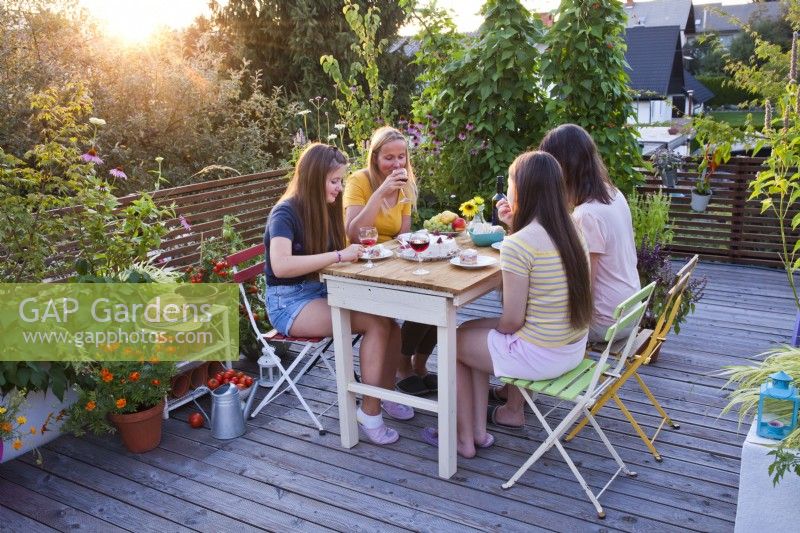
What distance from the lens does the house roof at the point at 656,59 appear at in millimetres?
26984

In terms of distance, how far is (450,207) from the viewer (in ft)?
20.0

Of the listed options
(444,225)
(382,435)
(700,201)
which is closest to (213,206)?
(444,225)

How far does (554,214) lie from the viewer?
2.65 m

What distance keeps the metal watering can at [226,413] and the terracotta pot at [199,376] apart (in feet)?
1.47

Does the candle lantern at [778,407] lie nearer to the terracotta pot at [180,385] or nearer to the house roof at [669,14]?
the terracotta pot at [180,385]

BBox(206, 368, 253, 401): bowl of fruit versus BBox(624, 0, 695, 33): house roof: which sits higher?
BBox(624, 0, 695, 33): house roof

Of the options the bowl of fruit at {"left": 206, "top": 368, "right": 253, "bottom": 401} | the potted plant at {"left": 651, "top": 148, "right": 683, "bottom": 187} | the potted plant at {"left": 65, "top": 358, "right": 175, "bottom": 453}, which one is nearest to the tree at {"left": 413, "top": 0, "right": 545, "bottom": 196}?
the potted plant at {"left": 651, "top": 148, "right": 683, "bottom": 187}

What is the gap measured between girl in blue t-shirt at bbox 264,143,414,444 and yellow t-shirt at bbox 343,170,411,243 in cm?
43

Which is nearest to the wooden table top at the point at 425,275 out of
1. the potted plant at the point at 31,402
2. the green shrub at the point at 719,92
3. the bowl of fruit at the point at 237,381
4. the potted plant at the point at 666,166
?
the bowl of fruit at the point at 237,381

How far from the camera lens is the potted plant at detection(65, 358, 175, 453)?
319cm

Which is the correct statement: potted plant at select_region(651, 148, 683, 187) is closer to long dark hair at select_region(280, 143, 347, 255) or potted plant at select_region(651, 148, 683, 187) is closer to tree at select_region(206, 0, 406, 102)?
long dark hair at select_region(280, 143, 347, 255)

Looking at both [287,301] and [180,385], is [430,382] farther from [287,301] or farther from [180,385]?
[180,385]

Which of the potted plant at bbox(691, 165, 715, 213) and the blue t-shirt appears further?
the potted plant at bbox(691, 165, 715, 213)

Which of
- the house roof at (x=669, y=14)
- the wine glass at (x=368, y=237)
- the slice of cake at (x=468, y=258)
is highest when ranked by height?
the house roof at (x=669, y=14)
